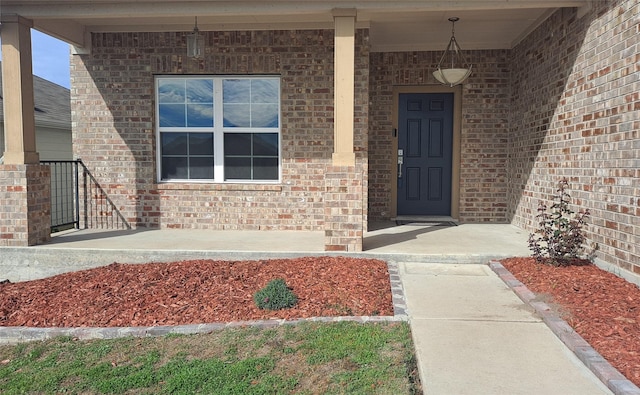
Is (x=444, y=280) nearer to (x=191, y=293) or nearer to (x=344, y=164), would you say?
(x=344, y=164)

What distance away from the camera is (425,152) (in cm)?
875

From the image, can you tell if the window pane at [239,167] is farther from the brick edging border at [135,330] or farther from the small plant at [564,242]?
the small plant at [564,242]

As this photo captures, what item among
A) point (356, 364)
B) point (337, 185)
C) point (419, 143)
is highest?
point (419, 143)

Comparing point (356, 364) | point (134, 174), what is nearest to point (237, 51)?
point (134, 174)

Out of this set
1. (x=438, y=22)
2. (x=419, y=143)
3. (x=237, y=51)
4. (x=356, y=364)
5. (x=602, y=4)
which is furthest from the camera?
(x=419, y=143)

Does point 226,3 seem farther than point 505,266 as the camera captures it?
Yes

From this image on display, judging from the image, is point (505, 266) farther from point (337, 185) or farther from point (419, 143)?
point (419, 143)

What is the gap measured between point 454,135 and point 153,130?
526 centimetres

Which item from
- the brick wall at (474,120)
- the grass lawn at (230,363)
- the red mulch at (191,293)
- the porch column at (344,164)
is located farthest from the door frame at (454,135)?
the grass lawn at (230,363)

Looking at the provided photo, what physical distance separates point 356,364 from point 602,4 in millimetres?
4939

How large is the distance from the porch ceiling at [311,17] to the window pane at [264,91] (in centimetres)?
86

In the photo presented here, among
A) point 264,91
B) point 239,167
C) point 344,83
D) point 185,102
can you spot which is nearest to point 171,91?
point 185,102

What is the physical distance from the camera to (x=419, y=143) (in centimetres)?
872

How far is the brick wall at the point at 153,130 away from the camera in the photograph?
7.62 m
